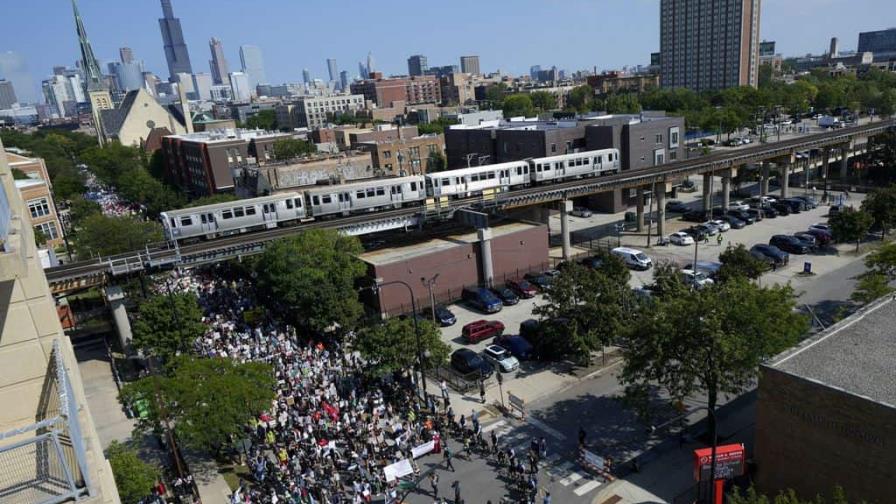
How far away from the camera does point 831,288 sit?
117 feet

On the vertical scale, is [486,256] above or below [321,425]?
above

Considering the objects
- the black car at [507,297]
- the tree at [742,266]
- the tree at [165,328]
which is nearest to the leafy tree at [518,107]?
the black car at [507,297]

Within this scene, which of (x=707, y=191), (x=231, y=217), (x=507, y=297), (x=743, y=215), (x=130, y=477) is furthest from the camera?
(x=707, y=191)

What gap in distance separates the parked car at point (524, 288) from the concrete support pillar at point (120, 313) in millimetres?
24725

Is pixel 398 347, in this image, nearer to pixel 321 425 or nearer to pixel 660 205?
pixel 321 425

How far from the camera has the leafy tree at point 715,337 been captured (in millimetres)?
19484

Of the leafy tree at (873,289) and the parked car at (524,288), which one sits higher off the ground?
the leafy tree at (873,289)

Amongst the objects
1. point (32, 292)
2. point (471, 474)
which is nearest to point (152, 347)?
point (471, 474)

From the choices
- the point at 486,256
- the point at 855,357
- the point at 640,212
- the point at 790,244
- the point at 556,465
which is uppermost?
the point at 855,357

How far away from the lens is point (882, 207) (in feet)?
139

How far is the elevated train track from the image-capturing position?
32.7 meters

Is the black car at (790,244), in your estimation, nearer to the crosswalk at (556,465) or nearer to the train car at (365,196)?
the train car at (365,196)

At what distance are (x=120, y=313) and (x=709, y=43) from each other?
6867 inches

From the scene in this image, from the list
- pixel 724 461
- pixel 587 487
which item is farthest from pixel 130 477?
pixel 724 461
